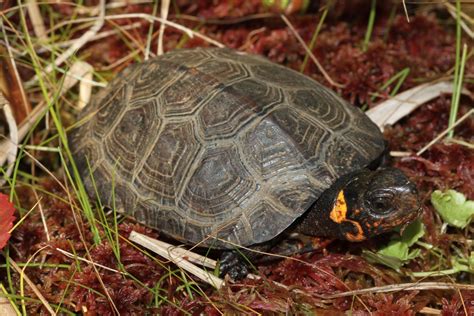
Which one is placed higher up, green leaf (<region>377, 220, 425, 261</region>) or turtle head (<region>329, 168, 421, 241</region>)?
turtle head (<region>329, 168, 421, 241</region>)

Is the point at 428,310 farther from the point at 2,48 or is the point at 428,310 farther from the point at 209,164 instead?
the point at 2,48

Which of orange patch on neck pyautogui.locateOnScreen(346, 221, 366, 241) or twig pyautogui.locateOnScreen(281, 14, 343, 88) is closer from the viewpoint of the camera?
orange patch on neck pyautogui.locateOnScreen(346, 221, 366, 241)

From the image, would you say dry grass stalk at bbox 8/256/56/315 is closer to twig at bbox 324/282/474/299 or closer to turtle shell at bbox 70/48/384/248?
turtle shell at bbox 70/48/384/248

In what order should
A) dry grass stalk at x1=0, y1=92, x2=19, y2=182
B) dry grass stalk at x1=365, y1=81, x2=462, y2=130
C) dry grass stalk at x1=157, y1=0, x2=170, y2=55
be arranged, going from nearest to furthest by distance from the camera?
dry grass stalk at x1=0, y1=92, x2=19, y2=182, dry grass stalk at x1=365, y1=81, x2=462, y2=130, dry grass stalk at x1=157, y1=0, x2=170, y2=55

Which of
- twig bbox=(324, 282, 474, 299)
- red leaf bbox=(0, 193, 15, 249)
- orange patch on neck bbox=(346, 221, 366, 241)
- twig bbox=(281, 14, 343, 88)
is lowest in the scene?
twig bbox=(324, 282, 474, 299)

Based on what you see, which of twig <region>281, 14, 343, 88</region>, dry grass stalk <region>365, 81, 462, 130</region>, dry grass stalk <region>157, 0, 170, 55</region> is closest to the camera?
dry grass stalk <region>365, 81, 462, 130</region>

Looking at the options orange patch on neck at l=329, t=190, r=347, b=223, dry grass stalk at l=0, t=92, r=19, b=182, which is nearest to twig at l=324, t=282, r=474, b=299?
orange patch on neck at l=329, t=190, r=347, b=223

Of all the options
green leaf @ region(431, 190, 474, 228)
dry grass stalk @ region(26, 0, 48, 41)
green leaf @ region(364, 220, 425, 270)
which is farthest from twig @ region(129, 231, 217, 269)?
dry grass stalk @ region(26, 0, 48, 41)
